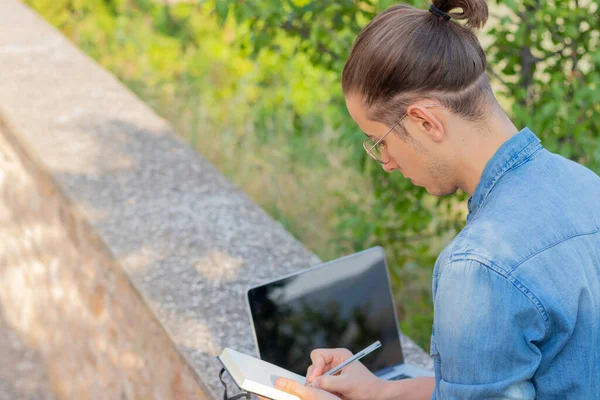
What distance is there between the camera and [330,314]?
2020 mm

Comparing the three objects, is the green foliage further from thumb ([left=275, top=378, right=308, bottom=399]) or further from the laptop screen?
thumb ([left=275, top=378, right=308, bottom=399])

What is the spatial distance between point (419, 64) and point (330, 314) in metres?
0.86

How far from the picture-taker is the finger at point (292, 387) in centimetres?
165

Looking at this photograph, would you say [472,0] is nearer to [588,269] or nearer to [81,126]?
[588,269]

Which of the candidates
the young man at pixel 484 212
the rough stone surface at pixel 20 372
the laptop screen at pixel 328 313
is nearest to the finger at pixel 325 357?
the laptop screen at pixel 328 313

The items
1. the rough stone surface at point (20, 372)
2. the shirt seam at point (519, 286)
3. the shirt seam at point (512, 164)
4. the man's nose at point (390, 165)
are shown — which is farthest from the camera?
the rough stone surface at point (20, 372)

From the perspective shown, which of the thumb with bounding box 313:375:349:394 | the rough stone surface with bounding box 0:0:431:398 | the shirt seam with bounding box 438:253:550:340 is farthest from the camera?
the rough stone surface with bounding box 0:0:431:398

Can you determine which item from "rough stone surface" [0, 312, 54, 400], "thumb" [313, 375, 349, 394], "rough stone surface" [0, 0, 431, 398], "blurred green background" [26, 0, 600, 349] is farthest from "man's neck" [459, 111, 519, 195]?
"rough stone surface" [0, 312, 54, 400]

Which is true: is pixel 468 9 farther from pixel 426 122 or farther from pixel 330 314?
pixel 330 314

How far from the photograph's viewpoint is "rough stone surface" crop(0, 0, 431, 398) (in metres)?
2.47

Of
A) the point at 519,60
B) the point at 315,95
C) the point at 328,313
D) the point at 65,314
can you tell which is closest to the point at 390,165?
the point at 328,313

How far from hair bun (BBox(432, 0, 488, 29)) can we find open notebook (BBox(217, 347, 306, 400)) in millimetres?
863

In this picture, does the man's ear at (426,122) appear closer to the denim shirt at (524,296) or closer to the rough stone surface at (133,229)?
the denim shirt at (524,296)

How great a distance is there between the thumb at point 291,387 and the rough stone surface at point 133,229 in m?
0.44
